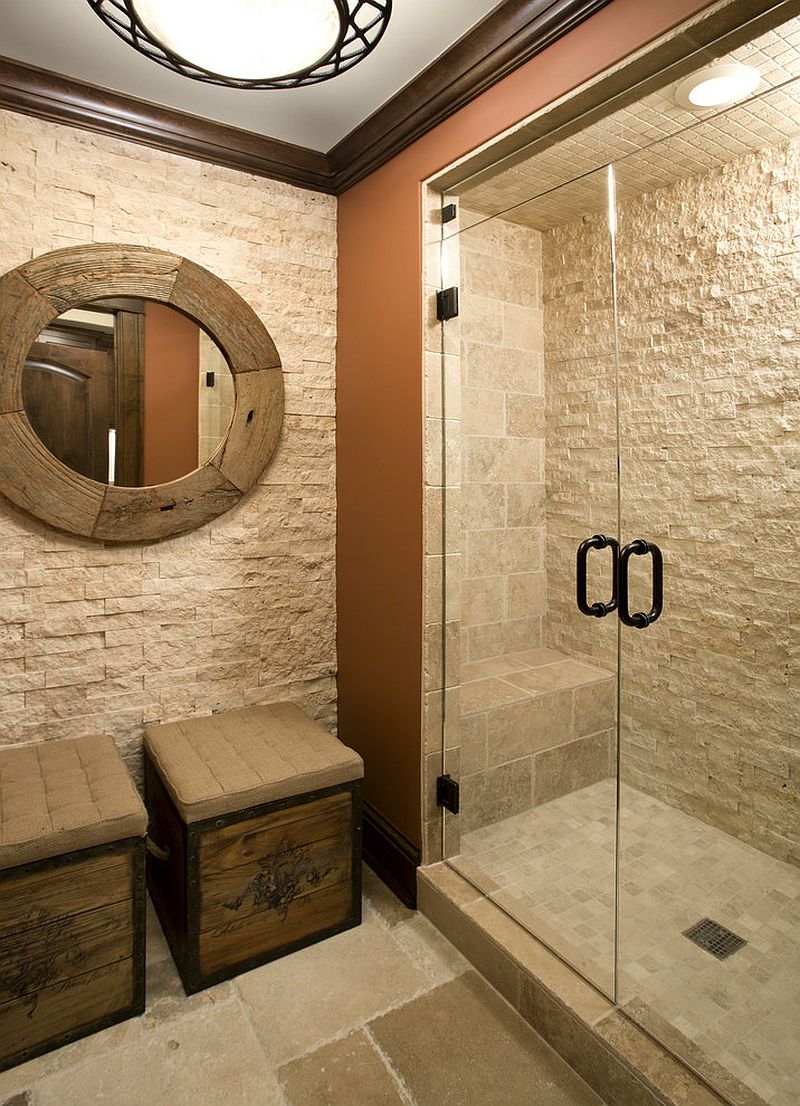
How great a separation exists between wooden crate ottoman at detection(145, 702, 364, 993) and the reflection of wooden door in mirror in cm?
90

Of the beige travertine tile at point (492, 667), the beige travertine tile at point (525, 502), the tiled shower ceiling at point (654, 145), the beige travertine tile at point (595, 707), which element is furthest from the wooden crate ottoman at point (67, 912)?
the tiled shower ceiling at point (654, 145)

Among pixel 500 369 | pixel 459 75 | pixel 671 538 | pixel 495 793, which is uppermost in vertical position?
pixel 459 75

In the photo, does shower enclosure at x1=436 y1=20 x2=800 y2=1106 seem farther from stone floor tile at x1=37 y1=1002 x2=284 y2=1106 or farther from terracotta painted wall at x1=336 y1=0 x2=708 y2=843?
stone floor tile at x1=37 y1=1002 x2=284 y2=1106

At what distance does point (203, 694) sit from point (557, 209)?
1.83 metres

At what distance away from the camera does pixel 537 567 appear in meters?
2.01

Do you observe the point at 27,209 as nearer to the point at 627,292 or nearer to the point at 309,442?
the point at 309,442

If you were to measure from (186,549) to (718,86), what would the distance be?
1.87 m

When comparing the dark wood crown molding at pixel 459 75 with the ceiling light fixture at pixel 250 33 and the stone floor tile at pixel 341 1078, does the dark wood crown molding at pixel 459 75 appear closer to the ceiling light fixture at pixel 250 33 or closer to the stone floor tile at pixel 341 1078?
the ceiling light fixture at pixel 250 33

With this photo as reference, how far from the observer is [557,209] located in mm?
1732

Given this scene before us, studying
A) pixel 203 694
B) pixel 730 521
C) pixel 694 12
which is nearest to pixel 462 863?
pixel 203 694

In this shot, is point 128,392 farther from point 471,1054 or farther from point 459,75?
point 471,1054

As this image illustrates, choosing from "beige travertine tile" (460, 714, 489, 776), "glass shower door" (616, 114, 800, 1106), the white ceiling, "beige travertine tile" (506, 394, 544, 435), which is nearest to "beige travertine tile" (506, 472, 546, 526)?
"beige travertine tile" (506, 394, 544, 435)

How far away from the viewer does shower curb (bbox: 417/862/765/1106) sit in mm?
1307

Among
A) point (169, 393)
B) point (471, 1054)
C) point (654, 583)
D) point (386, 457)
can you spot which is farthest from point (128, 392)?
point (471, 1054)
